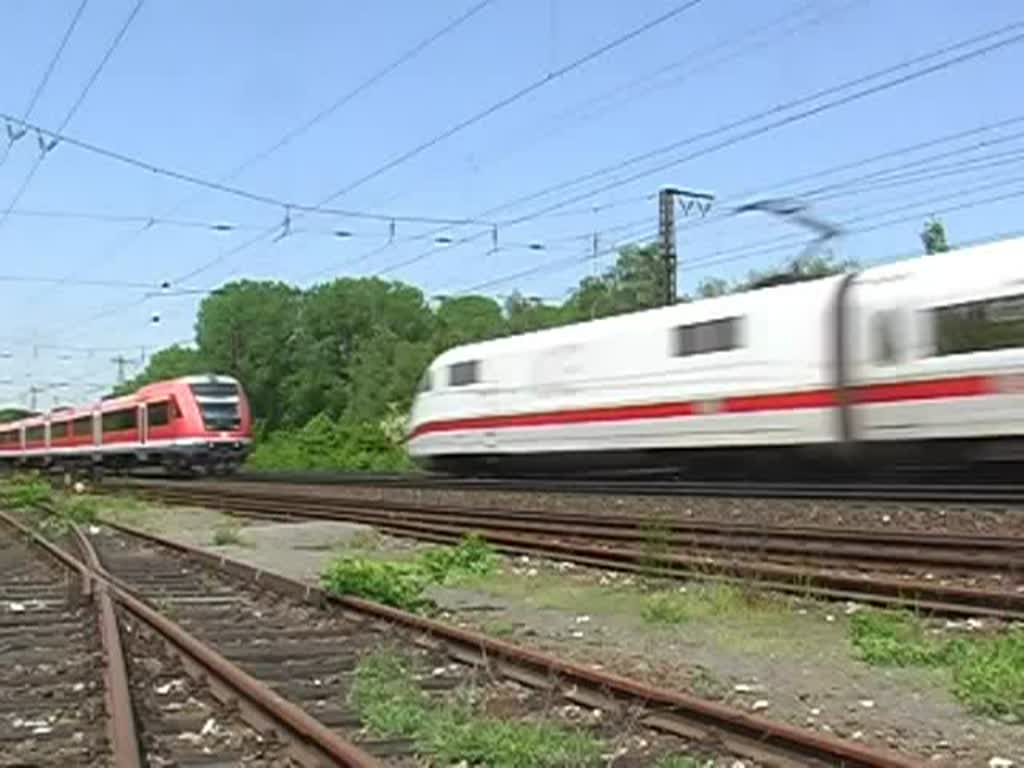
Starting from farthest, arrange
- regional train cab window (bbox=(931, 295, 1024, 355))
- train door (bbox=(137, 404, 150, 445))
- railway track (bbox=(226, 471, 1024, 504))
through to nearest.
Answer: train door (bbox=(137, 404, 150, 445)) → railway track (bbox=(226, 471, 1024, 504)) → regional train cab window (bbox=(931, 295, 1024, 355))

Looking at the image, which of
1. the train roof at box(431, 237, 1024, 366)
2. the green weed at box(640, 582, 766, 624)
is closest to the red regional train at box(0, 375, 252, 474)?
the train roof at box(431, 237, 1024, 366)

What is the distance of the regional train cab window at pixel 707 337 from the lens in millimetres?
25016

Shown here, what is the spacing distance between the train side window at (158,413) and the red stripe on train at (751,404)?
1692cm

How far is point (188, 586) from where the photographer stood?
15.5m

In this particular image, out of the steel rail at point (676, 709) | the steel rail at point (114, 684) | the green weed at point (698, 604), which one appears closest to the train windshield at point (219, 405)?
the steel rail at point (114, 684)

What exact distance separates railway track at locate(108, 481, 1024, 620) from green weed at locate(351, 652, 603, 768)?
15.5 ft

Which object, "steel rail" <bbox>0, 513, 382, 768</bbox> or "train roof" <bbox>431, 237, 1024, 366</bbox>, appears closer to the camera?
"steel rail" <bbox>0, 513, 382, 768</bbox>

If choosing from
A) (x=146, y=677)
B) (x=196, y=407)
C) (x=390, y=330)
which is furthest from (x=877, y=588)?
(x=390, y=330)

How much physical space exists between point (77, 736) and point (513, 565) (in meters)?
9.26

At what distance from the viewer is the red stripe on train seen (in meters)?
20.0

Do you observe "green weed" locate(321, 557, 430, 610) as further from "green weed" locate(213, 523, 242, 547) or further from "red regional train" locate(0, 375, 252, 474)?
"red regional train" locate(0, 375, 252, 474)

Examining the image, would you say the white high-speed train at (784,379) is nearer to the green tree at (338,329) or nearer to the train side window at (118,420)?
the train side window at (118,420)

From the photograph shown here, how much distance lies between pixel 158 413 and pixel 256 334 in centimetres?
5753

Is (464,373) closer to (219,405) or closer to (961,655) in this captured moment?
(219,405)
